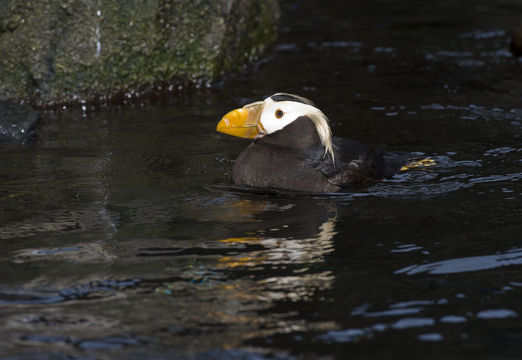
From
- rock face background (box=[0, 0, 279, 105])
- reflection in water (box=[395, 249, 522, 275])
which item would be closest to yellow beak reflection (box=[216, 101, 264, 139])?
reflection in water (box=[395, 249, 522, 275])

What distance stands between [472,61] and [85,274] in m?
5.26

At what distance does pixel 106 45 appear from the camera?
658 cm

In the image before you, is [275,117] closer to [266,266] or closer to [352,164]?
[352,164]

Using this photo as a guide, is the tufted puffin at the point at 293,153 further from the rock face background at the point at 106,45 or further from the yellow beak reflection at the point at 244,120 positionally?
the rock face background at the point at 106,45

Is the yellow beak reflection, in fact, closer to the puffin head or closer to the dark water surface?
the puffin head

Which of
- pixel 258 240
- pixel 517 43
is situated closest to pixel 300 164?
pixel 258 240

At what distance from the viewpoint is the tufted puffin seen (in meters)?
4.37

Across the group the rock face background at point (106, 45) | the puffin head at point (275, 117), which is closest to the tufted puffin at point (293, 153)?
the puffin head at point (275, 117)

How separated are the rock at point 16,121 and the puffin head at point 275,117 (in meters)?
1.84

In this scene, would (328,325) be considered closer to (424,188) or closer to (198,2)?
(424,188)

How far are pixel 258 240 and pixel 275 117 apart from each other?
103 cm

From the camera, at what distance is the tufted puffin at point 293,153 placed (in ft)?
14.3

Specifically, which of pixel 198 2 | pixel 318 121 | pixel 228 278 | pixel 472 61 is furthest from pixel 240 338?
pixel 472 61

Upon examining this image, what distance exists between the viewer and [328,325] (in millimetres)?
2797
